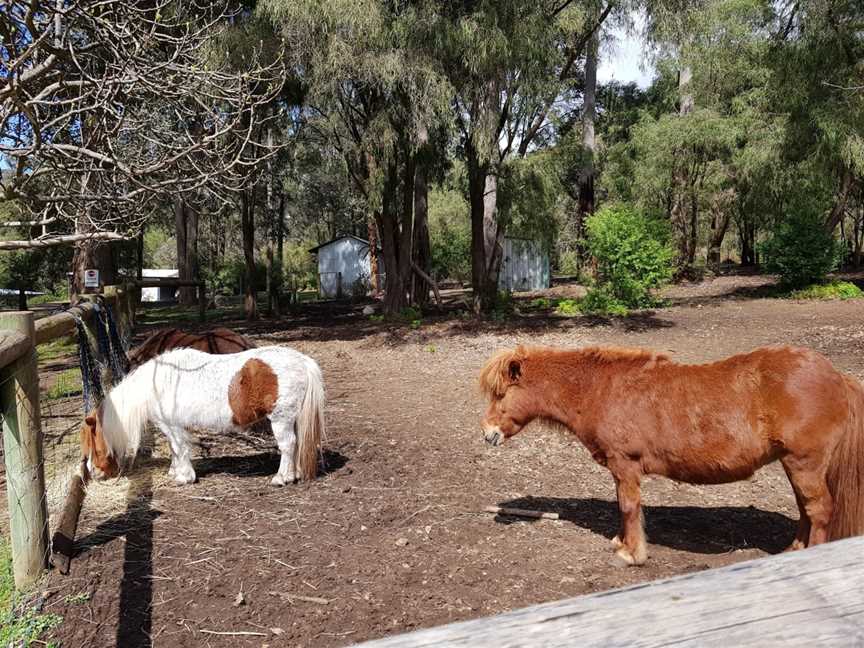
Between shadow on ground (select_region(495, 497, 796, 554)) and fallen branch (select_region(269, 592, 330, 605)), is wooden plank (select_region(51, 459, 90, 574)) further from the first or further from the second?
shadow on ground (select_region(495, 497, 796, 554))

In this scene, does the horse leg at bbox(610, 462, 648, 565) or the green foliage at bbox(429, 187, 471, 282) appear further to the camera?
the green foliage at bbox(429, 187, 471, 282)

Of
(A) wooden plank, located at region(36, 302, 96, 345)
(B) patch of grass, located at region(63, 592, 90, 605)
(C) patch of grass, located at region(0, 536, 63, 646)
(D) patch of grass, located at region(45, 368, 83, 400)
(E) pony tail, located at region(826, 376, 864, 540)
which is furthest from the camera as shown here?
(D) patch of grass, located at region(45, 368, 83, 400)

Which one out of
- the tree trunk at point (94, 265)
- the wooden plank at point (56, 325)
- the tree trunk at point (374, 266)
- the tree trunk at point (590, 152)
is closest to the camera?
the wooden plank at point (56, 325)

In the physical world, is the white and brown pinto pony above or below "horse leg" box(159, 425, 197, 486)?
above

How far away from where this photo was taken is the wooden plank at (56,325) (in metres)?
4.04

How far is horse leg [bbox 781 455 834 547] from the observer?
139 inches

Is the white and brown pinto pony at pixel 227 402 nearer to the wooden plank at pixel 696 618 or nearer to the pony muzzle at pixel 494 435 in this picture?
the pony muzzle at pixel 494 435

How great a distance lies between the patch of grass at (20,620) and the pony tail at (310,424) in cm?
222

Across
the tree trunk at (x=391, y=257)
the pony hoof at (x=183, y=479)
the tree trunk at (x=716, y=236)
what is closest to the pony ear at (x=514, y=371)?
the pony hoof at (x=183, y=479)

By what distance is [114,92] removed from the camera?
17.7 feet

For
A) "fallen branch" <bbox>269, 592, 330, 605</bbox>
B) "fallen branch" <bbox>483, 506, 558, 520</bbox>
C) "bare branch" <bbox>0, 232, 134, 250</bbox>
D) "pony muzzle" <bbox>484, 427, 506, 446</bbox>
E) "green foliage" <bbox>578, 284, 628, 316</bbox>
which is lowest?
"fallen branch" <bbox>483, 506, 558, 520</bbox>

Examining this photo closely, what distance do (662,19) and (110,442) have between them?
14.0m

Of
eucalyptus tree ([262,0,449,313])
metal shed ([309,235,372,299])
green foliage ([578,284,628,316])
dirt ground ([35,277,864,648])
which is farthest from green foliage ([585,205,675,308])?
metal shed ([309,235,372,299])

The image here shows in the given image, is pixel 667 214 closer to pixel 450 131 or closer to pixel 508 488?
pixel 450 131
